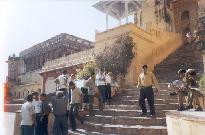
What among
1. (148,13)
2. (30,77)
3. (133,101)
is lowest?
(133,101)

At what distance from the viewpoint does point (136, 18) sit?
96.7 feet

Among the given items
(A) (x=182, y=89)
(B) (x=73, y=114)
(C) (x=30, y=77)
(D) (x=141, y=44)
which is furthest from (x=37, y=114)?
(C) (x=30, y=77)

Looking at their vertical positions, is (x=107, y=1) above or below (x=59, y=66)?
above

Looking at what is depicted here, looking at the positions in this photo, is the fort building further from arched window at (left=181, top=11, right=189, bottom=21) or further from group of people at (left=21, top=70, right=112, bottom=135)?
group of people at (left=21, top=70, right=112, bottom=135)

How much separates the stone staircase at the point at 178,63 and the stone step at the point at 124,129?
20.6 feet

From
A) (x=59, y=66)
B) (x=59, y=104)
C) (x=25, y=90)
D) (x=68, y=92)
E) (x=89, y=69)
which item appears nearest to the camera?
(x=59, y=104)

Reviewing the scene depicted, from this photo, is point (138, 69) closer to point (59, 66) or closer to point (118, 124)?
point (118, 124)

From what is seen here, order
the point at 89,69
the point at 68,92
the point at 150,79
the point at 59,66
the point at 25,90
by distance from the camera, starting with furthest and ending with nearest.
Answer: the point at 25,90
the point at 59,66
the point at 89,69
the point at 68,92
the point at 150,79

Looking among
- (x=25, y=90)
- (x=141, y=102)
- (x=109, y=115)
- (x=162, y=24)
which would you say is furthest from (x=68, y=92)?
(x=25, y=90)

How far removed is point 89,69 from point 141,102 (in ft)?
24.2

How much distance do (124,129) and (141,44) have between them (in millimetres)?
9403

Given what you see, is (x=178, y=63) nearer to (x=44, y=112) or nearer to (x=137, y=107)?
(x=137, y=107)

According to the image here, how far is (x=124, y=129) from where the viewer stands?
9.34 meters

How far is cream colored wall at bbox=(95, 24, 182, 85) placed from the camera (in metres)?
17.1
